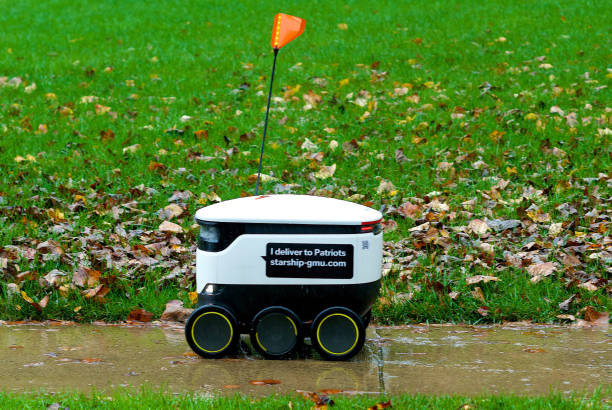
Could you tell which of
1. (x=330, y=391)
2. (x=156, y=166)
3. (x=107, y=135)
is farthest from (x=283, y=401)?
(x=107, y=135)

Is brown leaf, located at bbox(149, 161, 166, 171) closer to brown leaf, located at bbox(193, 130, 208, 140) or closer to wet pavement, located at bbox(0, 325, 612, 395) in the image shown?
brown leaf, located at bbox(193, 130, 208, 140)

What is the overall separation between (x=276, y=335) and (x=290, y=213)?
578mm

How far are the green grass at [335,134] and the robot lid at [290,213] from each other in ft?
3.12

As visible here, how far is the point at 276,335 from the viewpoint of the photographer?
137 inches

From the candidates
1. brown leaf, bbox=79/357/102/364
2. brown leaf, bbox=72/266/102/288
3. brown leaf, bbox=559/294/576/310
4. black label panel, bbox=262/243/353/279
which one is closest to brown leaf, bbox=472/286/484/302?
brown leaf, bbox=559/294/576/310

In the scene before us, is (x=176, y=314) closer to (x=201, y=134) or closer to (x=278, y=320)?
(x=278, y=320)

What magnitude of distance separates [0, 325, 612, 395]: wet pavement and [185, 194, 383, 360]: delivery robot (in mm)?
119

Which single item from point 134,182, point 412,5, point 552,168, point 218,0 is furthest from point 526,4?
point 134,182

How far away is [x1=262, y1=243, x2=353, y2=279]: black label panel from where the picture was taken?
3445 mm

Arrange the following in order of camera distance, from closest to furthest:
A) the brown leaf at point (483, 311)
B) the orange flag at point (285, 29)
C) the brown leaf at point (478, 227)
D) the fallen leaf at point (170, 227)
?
the orange flag at point (285, 29) < the brown leaf at point (483, 311) < the brown leaf at point (478, 227) < the fallen leaf at point (170, 227)

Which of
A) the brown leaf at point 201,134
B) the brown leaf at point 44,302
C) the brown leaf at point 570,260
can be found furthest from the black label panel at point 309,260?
the brown leaf at point 201,134

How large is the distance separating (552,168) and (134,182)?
3.55 meters

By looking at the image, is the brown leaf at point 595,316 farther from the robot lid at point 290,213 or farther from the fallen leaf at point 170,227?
the fallen leaf at point 170,227

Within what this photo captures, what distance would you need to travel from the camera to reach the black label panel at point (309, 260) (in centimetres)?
345
